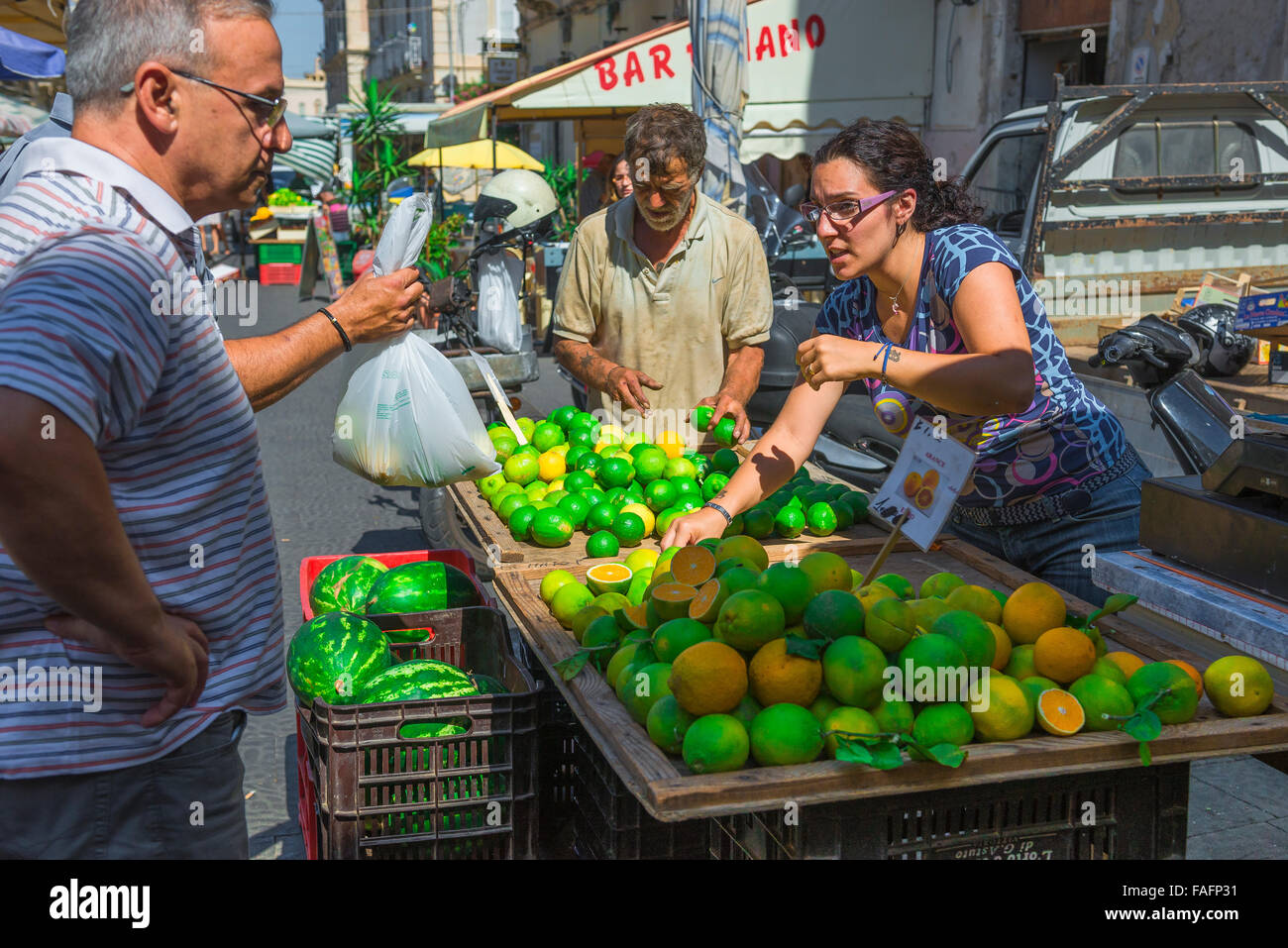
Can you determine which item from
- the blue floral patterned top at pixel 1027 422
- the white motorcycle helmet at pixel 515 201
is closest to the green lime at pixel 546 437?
the blue floral patterned top at pixel 1027 422

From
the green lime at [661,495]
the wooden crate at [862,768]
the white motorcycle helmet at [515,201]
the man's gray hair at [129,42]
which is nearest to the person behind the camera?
the man's gray hair at [129,42]

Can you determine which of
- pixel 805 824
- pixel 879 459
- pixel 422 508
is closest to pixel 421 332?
pixel 422 508

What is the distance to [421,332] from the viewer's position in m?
7.06

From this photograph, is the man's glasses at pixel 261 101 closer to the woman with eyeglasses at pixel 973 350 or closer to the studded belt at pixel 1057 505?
the woman with eyeglasses at pixel 973 350

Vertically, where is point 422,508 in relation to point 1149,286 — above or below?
below

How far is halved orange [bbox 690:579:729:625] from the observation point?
7.27 feet

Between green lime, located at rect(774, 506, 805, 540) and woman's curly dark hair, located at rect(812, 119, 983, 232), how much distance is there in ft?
3.12

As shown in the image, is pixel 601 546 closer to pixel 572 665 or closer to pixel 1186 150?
pixel 572 665

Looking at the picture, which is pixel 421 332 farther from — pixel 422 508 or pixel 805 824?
pixel 805 824

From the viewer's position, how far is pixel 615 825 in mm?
2387

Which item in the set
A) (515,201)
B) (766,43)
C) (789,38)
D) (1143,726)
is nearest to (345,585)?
(1143,726)

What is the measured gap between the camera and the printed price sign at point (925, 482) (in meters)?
2.28

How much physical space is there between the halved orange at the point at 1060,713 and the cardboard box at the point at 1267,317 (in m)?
1.98

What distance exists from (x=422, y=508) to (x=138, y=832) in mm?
4115
